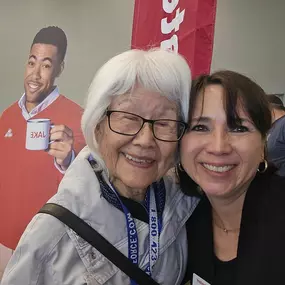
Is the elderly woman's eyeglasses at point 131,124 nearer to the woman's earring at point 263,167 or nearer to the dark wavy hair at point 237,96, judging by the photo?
the dark wavy hair at point 237,96

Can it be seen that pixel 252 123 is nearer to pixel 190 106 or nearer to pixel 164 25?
pixel 190 106

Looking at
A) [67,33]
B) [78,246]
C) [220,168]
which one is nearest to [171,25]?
[67,33]

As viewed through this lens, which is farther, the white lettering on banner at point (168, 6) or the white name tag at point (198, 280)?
the white lettering on banner at point (168, 6)

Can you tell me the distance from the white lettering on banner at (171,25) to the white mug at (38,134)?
920mm

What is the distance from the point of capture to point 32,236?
0.95m

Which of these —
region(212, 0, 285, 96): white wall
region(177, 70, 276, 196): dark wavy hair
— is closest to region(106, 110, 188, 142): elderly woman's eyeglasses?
region(177, 70, 276, 196): dark wavy hair

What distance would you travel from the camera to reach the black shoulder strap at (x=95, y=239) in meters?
0.97

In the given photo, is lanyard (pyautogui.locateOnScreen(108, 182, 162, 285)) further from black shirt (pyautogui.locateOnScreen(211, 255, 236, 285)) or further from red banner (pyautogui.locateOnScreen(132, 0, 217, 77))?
red banner (pyautogui.locateOnScreen(132, 0, 217, 77))

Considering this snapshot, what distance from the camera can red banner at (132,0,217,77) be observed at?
1.68 m

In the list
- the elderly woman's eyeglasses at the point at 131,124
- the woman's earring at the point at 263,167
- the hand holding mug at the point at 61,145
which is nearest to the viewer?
the elderly woman's eyeglasses at the point at 131,124

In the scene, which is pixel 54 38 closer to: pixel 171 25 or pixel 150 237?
pixel 171 25

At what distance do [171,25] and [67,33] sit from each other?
840mm

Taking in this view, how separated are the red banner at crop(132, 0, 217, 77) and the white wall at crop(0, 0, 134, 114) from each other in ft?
1.95

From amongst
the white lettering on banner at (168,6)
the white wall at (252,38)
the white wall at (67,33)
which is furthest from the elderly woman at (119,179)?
the white wall at (252,38)
